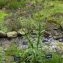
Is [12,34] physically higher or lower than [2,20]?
lower

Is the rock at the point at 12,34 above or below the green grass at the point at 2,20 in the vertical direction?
below

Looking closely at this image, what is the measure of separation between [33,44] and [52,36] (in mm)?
2716

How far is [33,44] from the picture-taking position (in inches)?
206

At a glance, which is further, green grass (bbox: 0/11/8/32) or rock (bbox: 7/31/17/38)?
green grass (bbox: 0/11/8/32)

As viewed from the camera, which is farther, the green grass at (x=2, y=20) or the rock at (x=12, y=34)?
the green grass at (x=2, y=20)

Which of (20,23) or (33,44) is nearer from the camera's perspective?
(33,44)

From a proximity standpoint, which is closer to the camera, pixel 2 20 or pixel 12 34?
pixel 12 34

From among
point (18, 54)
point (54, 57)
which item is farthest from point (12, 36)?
point (54, 57)

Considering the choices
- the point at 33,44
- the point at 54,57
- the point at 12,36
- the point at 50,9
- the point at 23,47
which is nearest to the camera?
the point at 33,44

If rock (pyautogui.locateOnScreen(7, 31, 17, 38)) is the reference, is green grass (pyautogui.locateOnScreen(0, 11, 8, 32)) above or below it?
above

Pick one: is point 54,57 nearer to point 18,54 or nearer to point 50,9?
point 18,54

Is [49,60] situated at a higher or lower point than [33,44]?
lower

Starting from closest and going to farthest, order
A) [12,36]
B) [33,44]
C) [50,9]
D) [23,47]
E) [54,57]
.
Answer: [33,44]
[54,57]
[23,47]
[12,36]
[50,9]

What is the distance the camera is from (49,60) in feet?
18.2
